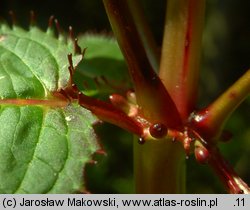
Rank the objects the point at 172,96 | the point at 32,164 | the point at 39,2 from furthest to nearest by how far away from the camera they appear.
A: the point at 39,2 → the point at 172,96 → the point at 32,164

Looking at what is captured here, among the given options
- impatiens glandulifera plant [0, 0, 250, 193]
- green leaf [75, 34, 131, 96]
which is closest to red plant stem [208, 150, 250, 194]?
impatiens glandulifera plant [0, 0, 250, 193]

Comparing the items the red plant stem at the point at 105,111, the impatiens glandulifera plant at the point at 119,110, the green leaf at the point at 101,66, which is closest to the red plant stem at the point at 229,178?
the impatiens glandulifera plant at the point at 119,110

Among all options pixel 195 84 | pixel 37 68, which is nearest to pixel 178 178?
pixel 195 84

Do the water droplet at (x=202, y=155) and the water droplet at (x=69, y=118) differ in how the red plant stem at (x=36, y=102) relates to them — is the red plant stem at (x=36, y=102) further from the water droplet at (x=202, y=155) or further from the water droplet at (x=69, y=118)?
the water droplet at (x=202, y=155)

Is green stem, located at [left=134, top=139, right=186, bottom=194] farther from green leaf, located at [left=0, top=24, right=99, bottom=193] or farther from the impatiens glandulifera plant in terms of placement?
green leaf, located at [left=0, top=24, right=99, bottom=193]

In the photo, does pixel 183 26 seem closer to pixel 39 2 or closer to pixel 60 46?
pixel 60 46

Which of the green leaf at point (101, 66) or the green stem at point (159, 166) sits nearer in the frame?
the green stem at point (159, 166)
